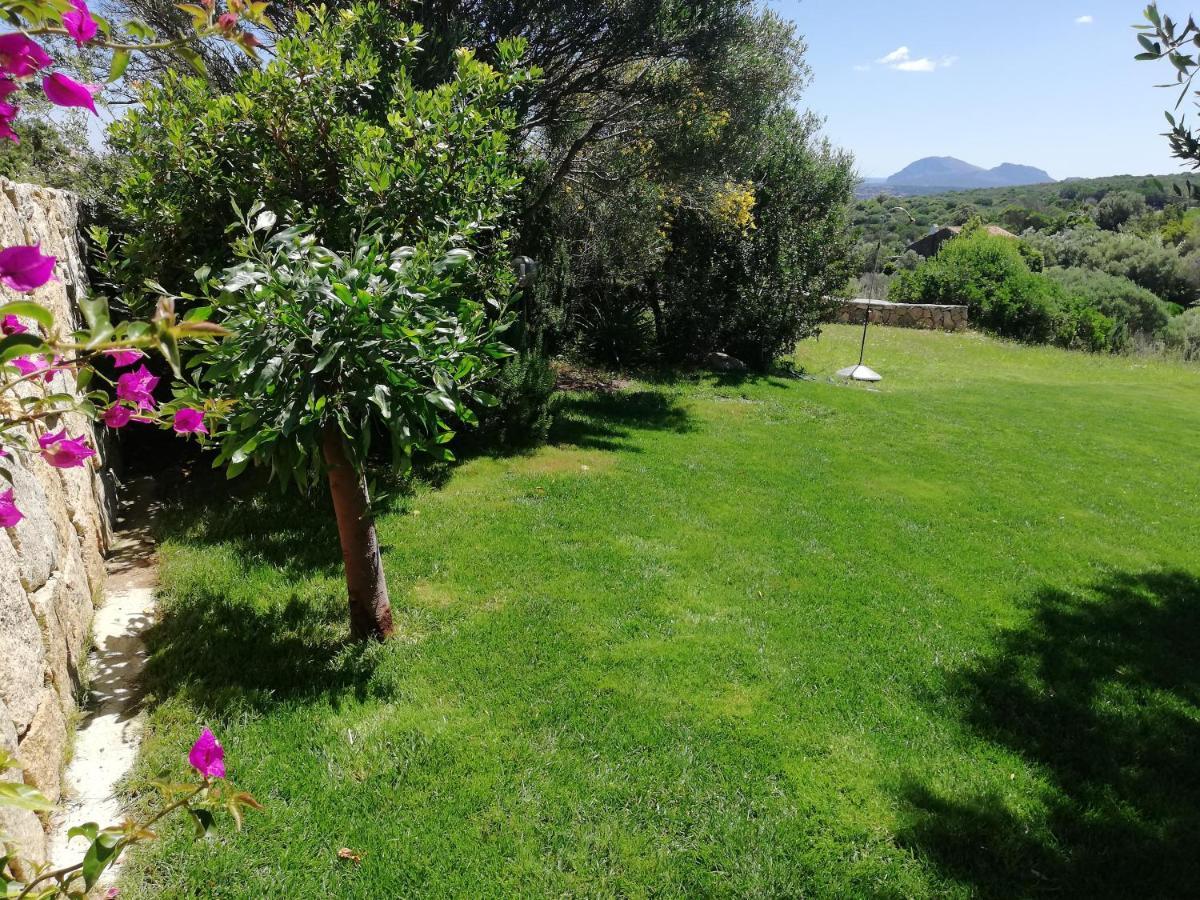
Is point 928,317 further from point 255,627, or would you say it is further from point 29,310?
point 29,310

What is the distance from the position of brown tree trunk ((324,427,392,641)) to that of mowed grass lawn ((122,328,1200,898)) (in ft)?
0.49

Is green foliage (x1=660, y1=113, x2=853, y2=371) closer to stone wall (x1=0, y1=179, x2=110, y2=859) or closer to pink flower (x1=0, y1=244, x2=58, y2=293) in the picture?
stone wall (x1=0, y1=179, x2=110, y2=859)

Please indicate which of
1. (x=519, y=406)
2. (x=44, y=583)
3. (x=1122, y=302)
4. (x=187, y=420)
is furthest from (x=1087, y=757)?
(x=1122, y=302)

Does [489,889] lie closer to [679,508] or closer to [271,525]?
[271,525]

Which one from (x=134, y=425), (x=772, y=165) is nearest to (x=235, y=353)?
(x=134, y=425)

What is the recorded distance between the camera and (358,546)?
331cm

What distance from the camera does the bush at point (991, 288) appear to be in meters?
22.1

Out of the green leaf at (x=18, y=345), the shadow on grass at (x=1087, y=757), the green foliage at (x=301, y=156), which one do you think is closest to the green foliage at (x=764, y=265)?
the green foliage at (x=301, y=156)

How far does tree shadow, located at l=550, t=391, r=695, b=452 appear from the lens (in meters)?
7.65

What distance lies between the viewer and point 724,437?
331 inches

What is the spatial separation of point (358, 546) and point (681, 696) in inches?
65.9

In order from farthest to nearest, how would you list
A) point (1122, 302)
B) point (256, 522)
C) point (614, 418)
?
1. point (1122, 302)
2. point (614, 418)
3. point (256, 522)

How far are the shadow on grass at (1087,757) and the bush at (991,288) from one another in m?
20.5

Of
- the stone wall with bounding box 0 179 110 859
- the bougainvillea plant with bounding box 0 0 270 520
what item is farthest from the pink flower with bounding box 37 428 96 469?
the stone wall with bounding box 0 179 110 859
